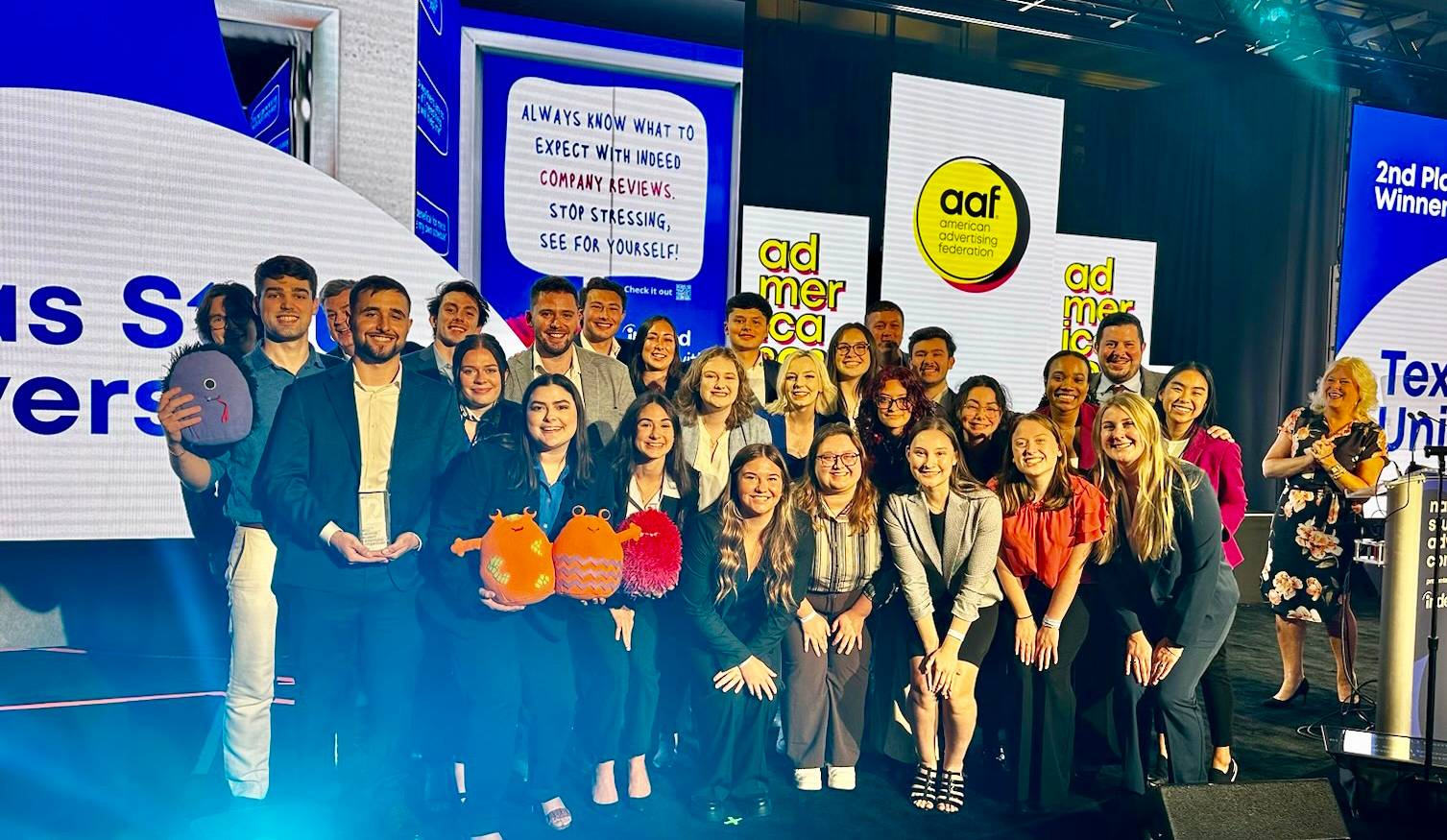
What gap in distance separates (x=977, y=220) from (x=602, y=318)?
2.38 metres

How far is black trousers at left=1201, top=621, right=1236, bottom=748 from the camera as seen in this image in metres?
3.81

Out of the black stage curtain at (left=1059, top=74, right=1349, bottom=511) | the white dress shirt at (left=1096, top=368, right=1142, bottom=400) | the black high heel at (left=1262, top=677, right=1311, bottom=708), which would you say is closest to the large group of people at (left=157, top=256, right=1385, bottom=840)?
the white dress shirt at (left=1096, top=368, right=1142, bottom=400)

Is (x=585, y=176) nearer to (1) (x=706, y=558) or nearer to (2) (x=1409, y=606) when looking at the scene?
(1) (x=706, y=558)

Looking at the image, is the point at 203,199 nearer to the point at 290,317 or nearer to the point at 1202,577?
the point at 290,317

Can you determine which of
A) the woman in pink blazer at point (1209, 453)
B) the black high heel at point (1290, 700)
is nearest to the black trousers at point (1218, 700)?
the woman in pink blazer at point (1209, 453)

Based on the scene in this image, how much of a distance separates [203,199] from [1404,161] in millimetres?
6055

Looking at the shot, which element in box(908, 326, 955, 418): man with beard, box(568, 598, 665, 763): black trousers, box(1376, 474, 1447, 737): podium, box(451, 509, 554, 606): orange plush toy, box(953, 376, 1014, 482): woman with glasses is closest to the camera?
box(451, 509, 554, 606): orange plush toy

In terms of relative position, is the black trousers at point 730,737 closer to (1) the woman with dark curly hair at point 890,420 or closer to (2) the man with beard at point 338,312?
(1) the woman with dark curly hair at point 890,420

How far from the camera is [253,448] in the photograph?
10.4 feet

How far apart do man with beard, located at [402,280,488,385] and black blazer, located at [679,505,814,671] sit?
923 millimetres

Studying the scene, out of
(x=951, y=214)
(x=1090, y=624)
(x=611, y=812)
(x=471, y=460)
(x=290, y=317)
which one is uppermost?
(x=951, y=214)

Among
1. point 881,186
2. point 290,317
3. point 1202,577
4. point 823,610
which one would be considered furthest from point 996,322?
point 290,317

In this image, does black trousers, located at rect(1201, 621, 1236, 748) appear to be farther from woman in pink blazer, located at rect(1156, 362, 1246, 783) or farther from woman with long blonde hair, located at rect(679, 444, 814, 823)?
woman with long blonde hair, located at rect(679, 444, 814, 823)

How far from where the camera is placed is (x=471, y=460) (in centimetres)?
325
